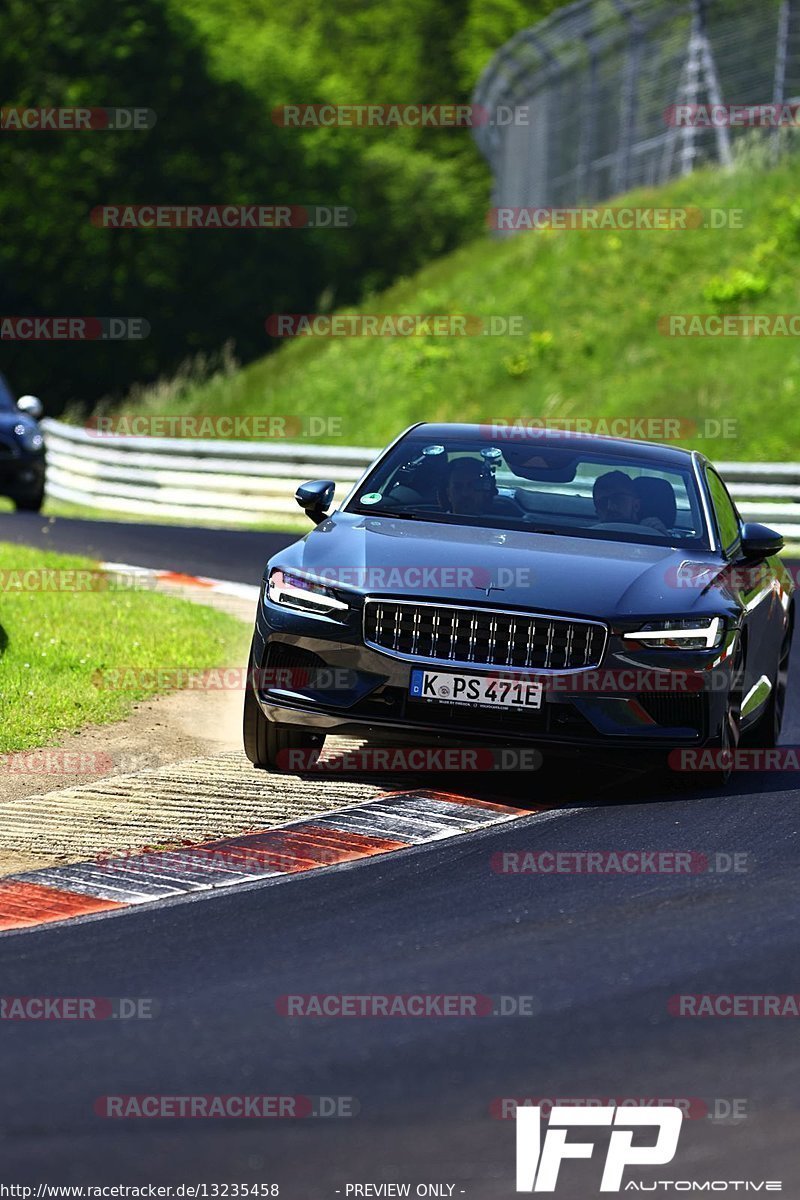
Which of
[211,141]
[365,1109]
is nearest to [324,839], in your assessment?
[365,1109]

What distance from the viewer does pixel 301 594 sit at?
940cm

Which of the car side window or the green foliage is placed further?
the green foliage

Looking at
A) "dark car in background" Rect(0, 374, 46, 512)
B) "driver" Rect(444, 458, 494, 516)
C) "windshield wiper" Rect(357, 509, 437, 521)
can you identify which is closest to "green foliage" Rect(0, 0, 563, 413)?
"dark car in background" Rect(0, 374, 46, 512)

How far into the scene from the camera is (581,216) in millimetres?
36062

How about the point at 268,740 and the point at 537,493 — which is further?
the point at 537,493

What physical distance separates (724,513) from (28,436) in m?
14.6

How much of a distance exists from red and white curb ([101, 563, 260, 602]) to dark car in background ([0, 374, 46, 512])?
18.7 ft

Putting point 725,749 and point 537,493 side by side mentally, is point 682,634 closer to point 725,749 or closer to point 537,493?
point 725,749

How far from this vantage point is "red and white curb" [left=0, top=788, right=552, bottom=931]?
7.49 meters

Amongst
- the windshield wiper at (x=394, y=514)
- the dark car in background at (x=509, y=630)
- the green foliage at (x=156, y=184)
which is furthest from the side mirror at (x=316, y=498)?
the green foliage at (x=156, y=184)

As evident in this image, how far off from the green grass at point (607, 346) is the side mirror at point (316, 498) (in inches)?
705

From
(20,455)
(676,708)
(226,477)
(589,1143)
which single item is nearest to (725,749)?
(676,708)

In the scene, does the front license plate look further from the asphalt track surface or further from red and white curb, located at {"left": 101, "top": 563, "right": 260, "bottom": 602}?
red and white curb, located at {"left": 101, "top": 563, "right": 260, "bottom": 602}

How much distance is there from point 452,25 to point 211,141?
100 feet
